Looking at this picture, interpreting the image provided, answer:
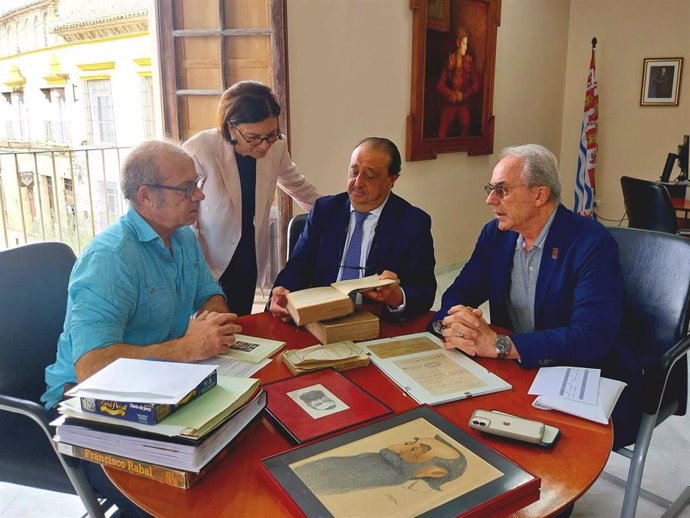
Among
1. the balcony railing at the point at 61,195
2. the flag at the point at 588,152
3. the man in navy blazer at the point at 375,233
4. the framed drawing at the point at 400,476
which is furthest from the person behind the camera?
the flag at the point at 588,152

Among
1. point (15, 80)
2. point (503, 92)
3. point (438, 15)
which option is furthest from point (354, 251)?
point (15, 80)

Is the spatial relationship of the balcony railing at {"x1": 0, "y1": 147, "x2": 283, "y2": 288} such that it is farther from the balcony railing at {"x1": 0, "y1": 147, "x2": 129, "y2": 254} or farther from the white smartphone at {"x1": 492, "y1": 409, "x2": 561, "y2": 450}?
the white smartphone at {"x1": 492, "y1": 409, "x2": 561, "y2": 450}

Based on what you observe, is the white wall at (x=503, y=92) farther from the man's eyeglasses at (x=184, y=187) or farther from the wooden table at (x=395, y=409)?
the wooden table at (x=395, y=409)

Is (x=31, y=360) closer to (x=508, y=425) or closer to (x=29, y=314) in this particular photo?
(x=29, y=314)

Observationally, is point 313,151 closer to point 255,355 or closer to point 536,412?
point 255,355

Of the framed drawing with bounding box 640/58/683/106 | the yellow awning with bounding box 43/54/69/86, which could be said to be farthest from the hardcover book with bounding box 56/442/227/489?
the framed drawing with bounding box 640/58/683/106

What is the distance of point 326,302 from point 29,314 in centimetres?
81

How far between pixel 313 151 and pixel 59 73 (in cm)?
388

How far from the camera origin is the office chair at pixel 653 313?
1562mm

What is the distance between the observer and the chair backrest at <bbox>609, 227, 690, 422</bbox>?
1658mm

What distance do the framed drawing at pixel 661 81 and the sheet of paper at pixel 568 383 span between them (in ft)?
17.8

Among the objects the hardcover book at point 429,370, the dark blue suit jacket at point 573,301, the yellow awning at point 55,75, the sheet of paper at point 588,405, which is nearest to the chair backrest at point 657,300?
the dark blue suit jacket at point 573,301

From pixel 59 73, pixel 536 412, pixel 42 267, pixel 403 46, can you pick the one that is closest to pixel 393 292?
pixel 536 412

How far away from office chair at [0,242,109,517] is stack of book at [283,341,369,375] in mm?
534
